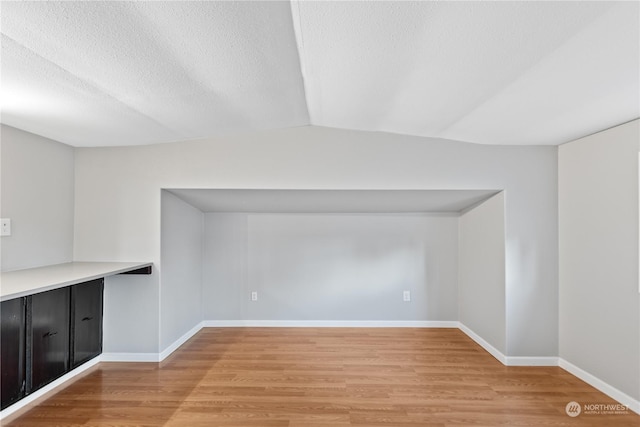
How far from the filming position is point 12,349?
216 cm

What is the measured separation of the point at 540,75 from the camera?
190 cm

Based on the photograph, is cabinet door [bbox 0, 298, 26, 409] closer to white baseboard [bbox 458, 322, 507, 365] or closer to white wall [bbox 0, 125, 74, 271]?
white wall [bbox 0, 125, 74, 271]

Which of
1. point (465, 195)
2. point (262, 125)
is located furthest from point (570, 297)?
point (262, 125)

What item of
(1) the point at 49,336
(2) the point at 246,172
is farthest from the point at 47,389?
(2) the point at 246,172

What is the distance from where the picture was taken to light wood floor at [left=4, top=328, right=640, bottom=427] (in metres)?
2.27

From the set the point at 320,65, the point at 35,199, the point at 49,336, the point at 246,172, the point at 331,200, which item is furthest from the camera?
the point at 331,200

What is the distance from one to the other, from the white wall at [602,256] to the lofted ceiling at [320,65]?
0.69 ft

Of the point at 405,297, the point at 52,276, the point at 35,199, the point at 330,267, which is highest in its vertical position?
the point at 35,199

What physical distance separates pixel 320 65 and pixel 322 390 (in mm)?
2130

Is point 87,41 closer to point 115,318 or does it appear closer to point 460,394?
point 115,318

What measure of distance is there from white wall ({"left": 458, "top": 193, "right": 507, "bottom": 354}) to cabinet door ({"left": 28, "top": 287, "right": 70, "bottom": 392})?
11.2ft

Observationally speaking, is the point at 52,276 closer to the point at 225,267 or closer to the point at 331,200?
the point at 225,267

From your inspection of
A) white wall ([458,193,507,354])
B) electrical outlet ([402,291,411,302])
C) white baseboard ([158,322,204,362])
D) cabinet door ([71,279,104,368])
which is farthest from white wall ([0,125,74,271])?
white wall ([458,193,507,354])

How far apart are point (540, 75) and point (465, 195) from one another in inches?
64.1
